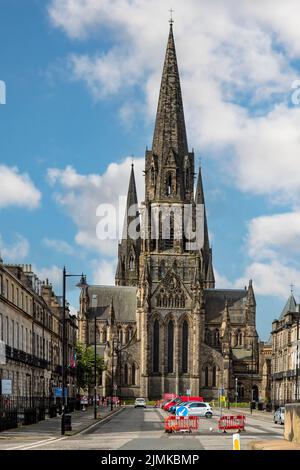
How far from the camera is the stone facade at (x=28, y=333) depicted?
180 ft

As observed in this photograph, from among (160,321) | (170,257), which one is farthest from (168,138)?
(160,321)

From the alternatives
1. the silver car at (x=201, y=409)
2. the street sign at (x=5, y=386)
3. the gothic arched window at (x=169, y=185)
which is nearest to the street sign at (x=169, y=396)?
the gothic arched window at (x=169, y=185)

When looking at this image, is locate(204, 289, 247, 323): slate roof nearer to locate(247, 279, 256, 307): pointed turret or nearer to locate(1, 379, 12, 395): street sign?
locate(247, 279, 256, 307): pointed turret

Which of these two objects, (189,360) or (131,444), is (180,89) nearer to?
(189,360)

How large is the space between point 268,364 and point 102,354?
42.7m

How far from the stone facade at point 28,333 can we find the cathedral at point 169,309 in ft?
185

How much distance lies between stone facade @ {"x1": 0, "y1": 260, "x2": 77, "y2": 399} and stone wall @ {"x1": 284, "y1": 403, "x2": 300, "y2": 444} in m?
32.9

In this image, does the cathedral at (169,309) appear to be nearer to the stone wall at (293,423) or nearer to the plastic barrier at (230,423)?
the plastic barrier at (230,423)

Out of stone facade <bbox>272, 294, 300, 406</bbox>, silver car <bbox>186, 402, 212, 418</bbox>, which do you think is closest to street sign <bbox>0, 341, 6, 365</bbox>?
silver car <bbox>186, 402, 212, 418</bbox>

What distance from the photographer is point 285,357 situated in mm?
107250

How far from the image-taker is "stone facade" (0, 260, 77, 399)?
5481cm

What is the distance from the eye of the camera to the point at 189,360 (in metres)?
153

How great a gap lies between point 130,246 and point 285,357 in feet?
266
